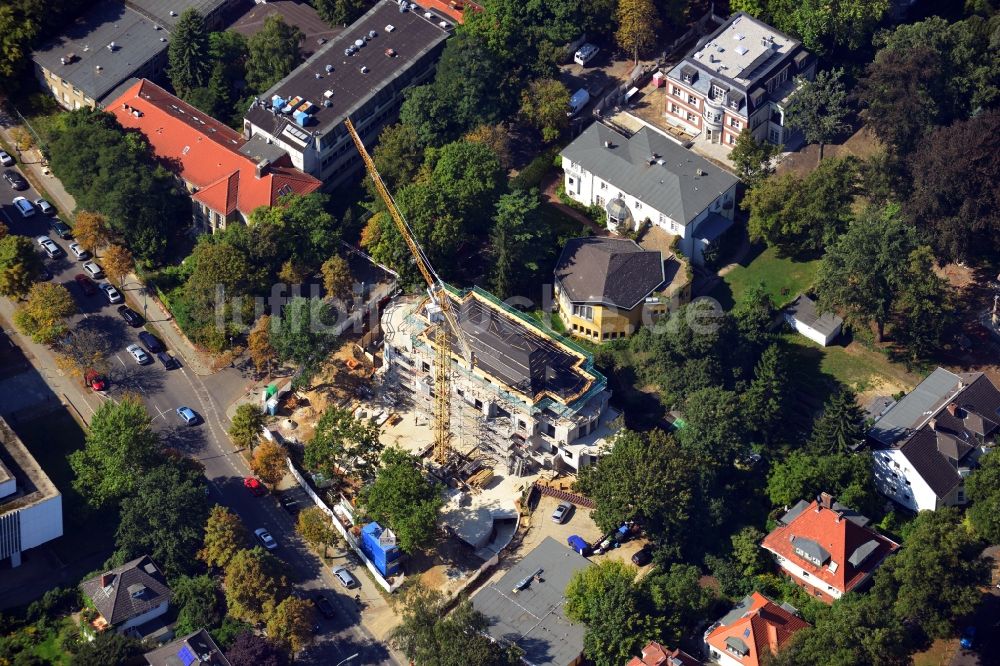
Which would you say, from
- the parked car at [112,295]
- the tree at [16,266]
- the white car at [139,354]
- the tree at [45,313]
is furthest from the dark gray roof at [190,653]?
the tree at [16,266]

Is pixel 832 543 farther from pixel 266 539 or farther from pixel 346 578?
pixel 266 539

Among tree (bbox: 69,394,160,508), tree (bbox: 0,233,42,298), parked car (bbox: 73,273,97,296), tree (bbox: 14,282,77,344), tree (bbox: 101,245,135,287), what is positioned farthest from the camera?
parked car (bbox: 73,273,97,296)

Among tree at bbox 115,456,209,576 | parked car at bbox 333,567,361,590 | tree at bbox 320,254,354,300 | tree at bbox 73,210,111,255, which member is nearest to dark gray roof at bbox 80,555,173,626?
tree at bbox 115,456,209,576

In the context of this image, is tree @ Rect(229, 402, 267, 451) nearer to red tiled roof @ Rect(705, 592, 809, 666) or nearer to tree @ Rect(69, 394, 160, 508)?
tree @ Rect(69, 394, 160, 508)

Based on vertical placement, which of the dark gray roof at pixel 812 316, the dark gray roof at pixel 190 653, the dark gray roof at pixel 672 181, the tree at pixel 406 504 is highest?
the dark gray roof at pixel 672 181

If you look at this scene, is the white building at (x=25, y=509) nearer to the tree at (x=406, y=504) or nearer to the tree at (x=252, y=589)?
the tree at (x=252, y=589)

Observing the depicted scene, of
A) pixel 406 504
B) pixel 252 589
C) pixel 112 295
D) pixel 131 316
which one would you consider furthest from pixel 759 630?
pixel 112 295
